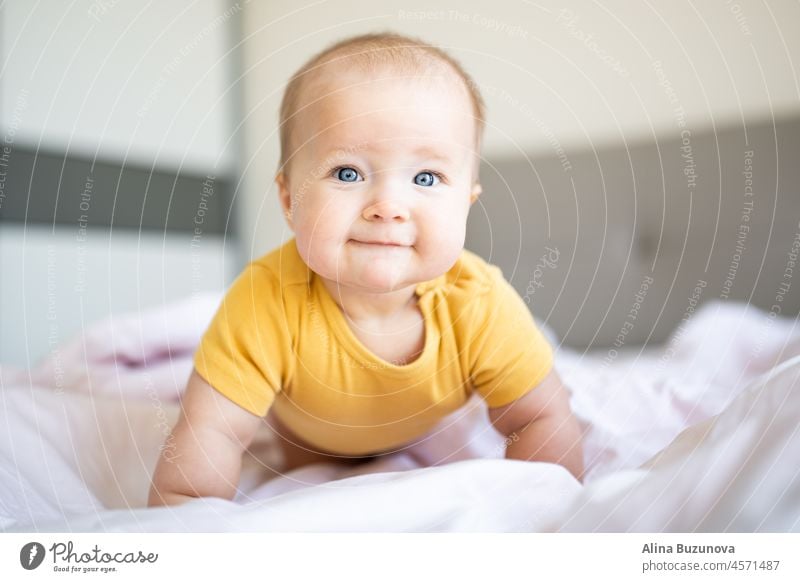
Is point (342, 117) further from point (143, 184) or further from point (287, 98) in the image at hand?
point (143, 184)

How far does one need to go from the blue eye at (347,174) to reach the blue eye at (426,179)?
4cm

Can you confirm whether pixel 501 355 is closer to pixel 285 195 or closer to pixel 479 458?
pixel 479 458

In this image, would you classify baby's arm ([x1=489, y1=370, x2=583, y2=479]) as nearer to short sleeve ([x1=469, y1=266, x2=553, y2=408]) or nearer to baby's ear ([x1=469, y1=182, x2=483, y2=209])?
short sleeve ([x1=469, y1=266, x2=553, y2=408])

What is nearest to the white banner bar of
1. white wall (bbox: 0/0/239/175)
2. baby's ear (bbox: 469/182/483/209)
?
baby's ear (bbox: 469/182/483/209)

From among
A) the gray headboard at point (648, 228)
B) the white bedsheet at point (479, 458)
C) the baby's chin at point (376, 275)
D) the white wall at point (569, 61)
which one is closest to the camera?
the white bedsheet at point (479, 458)

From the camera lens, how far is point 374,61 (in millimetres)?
437

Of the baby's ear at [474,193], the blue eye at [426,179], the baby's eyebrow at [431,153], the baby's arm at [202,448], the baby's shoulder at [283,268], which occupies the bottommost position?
the baby's arm at [202,448]

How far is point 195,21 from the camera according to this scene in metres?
0.54

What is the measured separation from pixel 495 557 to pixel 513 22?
43 cm

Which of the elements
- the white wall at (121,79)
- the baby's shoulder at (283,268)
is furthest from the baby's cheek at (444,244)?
the white wall at (121,79)

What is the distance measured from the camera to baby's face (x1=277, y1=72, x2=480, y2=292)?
1.38 ft

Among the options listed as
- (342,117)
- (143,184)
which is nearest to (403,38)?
(342,117)

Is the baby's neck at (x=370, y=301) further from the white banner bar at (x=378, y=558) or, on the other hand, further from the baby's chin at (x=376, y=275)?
the white banner bar at (x=378, y=558)

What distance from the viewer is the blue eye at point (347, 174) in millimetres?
431
